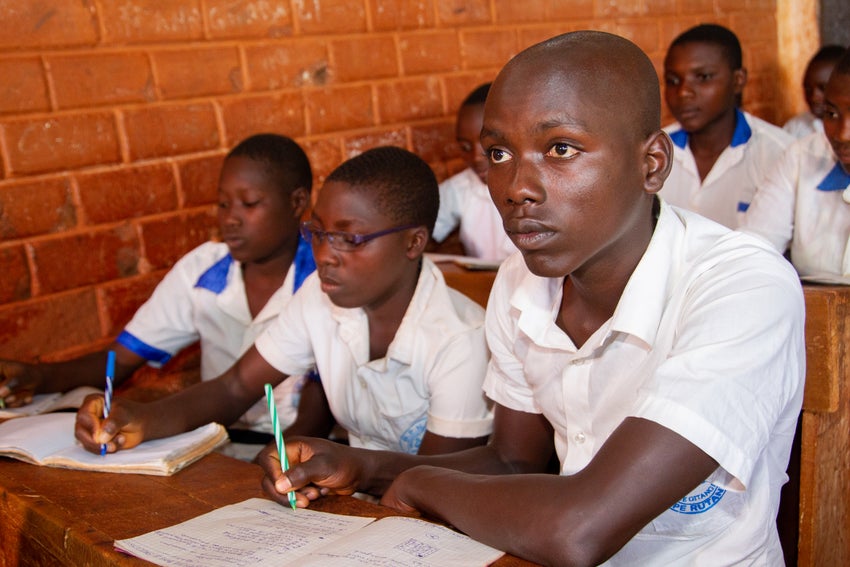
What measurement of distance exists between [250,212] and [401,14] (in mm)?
1244

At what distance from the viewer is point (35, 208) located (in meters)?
2.41

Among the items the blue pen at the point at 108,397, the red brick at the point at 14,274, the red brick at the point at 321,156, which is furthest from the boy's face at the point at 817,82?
the blue pen at the point at 108,397

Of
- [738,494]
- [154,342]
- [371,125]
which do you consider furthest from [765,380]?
[371,125]

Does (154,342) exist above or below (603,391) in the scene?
below

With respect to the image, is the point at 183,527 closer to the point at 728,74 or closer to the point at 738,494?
the point at 738,494

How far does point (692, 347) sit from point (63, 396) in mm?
1760

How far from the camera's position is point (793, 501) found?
160cm

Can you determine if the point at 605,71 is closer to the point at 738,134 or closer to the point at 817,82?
the point at 738,134

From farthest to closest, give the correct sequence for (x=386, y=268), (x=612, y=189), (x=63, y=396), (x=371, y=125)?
(x=371, y=125), (x=63, y=396), (x=386, y=268), (x=612, y=189)

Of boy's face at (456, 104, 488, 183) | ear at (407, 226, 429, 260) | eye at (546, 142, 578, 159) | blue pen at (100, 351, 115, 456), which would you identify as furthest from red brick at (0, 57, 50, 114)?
eye at (546, 142, 578, 159)

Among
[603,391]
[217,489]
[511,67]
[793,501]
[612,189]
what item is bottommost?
[793,501]

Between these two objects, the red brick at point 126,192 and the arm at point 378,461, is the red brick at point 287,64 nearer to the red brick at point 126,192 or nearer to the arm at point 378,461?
the red brick at point 126,192

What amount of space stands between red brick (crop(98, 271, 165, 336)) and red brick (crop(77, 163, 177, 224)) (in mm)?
198

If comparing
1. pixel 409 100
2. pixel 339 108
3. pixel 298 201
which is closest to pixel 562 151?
pixel 298 201
